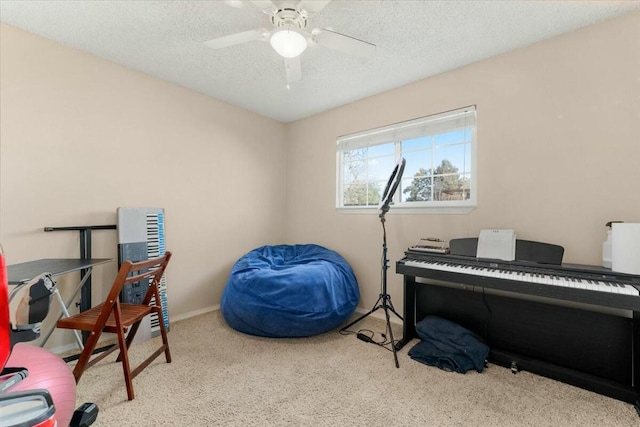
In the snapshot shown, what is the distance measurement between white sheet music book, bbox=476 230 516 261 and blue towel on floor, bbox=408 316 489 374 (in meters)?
0.62

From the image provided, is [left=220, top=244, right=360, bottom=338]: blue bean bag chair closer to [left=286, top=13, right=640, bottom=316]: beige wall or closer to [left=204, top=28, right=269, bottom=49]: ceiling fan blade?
[left=286, top=13, right=640, bottom=316]: beige wall

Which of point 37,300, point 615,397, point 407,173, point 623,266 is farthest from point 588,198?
point 37,300

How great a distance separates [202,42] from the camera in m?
2.23

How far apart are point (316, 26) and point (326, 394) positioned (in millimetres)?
2489

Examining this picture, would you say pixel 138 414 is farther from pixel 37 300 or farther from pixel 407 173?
pixel 407 173

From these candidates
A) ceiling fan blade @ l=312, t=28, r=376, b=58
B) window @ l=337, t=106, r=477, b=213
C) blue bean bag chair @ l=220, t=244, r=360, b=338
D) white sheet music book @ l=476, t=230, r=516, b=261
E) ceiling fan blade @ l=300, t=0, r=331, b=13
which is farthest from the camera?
A: window @ l=337, t=106, r=477, b=213

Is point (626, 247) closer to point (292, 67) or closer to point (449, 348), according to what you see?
point (449, 348)

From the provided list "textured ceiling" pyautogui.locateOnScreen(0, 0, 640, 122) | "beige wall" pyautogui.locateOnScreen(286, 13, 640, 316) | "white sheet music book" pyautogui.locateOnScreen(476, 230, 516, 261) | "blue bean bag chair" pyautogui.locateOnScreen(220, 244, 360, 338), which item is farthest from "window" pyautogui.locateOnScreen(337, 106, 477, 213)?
"blue bean bag chair" pyautogui.locateOnScreen(220, 244, 360, 338)

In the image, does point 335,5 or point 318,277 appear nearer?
point 335,5

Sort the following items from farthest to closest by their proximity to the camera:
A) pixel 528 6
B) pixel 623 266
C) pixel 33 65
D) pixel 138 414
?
pixel 33 65 < pixel 528 6 < pixel 623 266 < pixel 138 414

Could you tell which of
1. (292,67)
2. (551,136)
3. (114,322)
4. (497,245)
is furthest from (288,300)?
(551,136)

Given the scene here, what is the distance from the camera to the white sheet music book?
6.83ft

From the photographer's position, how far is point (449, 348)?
2.09 meters

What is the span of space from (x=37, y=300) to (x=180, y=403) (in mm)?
1196
